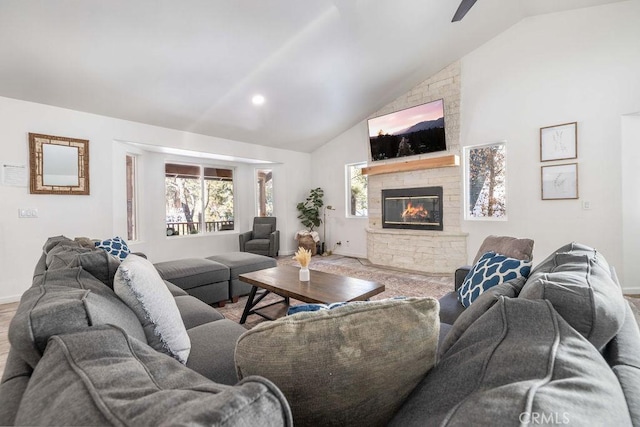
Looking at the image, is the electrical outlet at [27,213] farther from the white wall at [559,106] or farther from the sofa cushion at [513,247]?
the white wall at [559,106]

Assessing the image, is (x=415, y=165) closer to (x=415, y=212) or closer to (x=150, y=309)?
(x=415, y=212)

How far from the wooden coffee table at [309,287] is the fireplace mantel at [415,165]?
9.18 feet

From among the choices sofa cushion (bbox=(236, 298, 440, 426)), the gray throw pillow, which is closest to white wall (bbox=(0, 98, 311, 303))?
the gray throw pillow

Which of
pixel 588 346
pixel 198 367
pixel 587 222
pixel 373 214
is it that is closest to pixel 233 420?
pixel 588 346

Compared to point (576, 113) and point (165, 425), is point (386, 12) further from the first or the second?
point (165, 425)

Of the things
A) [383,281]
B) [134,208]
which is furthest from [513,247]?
[134,208]

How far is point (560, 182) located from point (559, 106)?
98 cm

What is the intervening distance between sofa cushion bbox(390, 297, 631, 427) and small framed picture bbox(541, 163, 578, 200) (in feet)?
13.1

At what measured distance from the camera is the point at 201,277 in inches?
113

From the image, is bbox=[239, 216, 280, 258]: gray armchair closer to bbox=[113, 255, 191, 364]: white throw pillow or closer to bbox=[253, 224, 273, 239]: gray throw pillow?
bbox=[253, 224, 273, 239]: gray throw pillow

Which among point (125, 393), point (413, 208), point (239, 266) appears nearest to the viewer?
point (125, 393)

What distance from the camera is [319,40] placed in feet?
11.0

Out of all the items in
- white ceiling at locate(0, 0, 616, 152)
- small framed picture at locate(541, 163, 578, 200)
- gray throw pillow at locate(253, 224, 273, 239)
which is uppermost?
white ceiling at locate(0, 0, 616, 152)

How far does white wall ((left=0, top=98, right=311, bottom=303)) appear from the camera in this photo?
326cm
